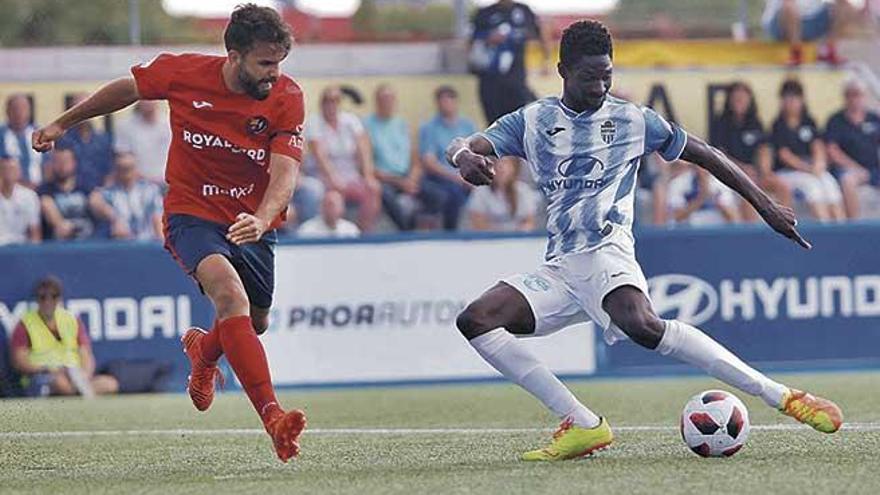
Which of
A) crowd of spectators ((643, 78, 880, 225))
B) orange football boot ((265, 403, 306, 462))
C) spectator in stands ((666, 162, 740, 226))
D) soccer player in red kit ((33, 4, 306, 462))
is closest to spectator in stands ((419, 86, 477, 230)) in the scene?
crowd of spectators ((643, 78, 880, 225))

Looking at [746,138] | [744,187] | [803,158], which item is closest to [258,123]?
[744,187]

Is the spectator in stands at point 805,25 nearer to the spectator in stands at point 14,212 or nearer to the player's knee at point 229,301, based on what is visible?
the spectator in stands at point 14,212

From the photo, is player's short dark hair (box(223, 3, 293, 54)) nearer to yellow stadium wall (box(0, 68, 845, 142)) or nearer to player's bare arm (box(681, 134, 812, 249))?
player's bare arm (box(681, 134, 812, 249))

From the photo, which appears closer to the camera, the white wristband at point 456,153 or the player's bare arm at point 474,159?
the player's bare arm at point 474,159

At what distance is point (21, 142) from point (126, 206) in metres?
1.13

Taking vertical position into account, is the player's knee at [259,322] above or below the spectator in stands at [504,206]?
above

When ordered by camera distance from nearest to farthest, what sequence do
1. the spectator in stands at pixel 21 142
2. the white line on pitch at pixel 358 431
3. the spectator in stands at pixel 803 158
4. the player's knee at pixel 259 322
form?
the player's knee at pixel 259 322, the white line on pitch at pixel 358 431, the spectator in stands at pixel 21 142, the spectator in stands at pixel 803 158

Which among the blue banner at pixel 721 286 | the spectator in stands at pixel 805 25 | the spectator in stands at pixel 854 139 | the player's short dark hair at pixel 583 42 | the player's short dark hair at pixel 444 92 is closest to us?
the player's short dark hair at pixel 583 42

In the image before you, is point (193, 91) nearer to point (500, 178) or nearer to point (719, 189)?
point (500, 178)

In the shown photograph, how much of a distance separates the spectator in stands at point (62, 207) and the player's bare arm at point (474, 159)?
834cm

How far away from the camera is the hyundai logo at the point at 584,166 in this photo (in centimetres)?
882

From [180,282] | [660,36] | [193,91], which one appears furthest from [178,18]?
[193,91]

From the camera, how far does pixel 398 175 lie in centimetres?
1738

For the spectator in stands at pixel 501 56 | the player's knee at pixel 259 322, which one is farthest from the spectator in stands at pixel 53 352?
the player's knee at pixel 259 322
